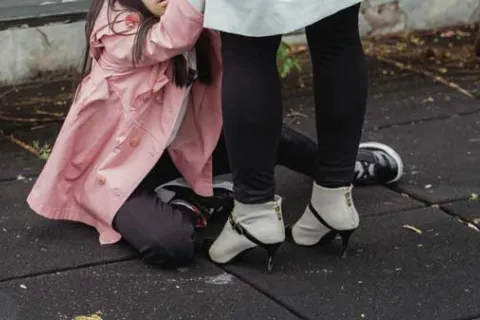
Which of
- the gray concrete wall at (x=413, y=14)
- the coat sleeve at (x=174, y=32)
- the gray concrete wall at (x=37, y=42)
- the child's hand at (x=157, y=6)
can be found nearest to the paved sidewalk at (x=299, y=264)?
the gray concrete wall at (x=37, y=42)

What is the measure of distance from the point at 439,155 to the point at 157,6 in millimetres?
1503

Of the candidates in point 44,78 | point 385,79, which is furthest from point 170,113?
point 385,79

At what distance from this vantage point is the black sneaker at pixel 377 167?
12.7ft

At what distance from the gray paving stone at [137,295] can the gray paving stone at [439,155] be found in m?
1.01

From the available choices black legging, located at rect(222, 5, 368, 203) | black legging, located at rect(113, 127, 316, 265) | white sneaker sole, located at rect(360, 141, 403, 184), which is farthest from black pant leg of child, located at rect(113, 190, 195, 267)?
white sneaker sole, located at rect(360, 141, 403, 184)

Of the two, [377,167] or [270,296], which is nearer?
[270,296]

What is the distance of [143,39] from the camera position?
10.6 ft

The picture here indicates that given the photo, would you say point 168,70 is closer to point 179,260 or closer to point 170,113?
point 170,113

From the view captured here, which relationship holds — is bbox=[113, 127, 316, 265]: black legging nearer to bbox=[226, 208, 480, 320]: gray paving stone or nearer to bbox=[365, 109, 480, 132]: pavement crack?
bbox=[226, 208, 480, 320]: gray paving stone

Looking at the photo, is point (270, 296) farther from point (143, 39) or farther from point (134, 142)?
point (143, 39)

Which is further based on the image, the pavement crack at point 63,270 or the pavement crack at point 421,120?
the pavement crack at point 421,120

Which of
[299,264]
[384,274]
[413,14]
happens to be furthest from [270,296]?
[413,14]

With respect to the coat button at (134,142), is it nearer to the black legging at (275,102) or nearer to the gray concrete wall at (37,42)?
the black legging at (275,102)

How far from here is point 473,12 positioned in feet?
20.0
